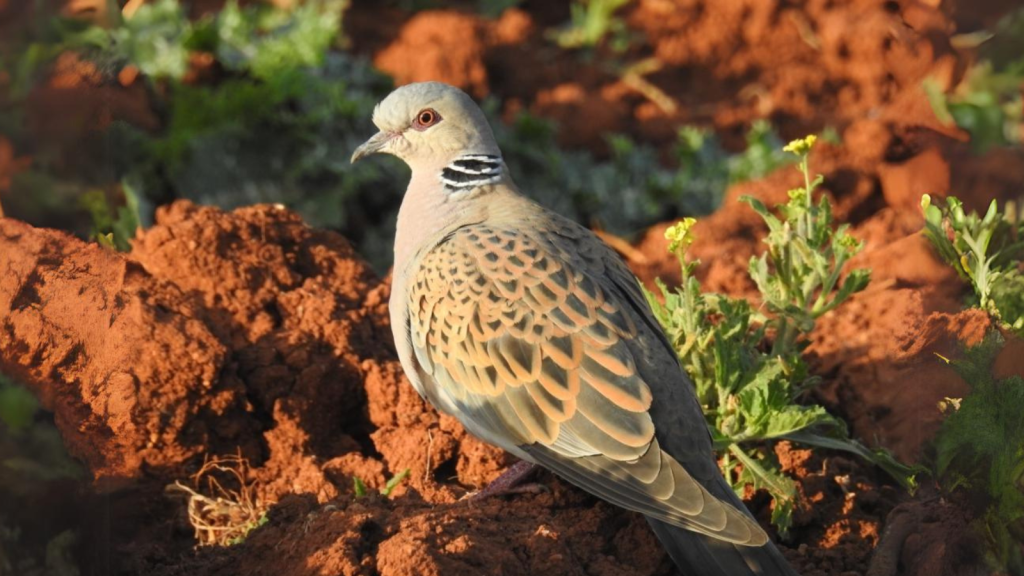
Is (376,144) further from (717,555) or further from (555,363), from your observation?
(717,555)

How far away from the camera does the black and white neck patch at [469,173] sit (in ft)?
17.6

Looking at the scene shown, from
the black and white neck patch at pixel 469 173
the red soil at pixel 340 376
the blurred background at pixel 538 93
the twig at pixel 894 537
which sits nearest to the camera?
the red soil at pixel 340 376

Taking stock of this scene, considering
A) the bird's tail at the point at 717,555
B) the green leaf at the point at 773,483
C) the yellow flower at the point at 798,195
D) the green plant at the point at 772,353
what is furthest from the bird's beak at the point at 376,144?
the bird's tail at the point at 717,555

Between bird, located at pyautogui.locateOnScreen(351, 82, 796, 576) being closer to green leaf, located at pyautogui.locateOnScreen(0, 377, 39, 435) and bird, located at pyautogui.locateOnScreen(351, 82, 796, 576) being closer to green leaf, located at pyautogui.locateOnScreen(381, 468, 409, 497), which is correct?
green leaf, located at pyautogui.locateOnScreen(381, 468, 409, 497)

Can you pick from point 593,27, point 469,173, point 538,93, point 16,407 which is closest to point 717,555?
point 469,173

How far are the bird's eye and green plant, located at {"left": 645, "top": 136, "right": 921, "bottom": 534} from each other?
123cm

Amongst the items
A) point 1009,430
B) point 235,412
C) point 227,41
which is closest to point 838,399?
point 1009,430

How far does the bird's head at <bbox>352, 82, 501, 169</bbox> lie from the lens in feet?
18.0

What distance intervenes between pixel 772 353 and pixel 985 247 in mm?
869

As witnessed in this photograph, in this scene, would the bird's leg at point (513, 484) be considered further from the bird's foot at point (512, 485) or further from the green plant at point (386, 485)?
the green plant at point (386, 485)

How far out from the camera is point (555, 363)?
4.44 meters

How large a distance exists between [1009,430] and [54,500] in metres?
2.73

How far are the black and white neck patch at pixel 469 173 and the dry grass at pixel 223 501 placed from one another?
135 cm

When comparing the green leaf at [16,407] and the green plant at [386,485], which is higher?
the green leaf at [16,407]
